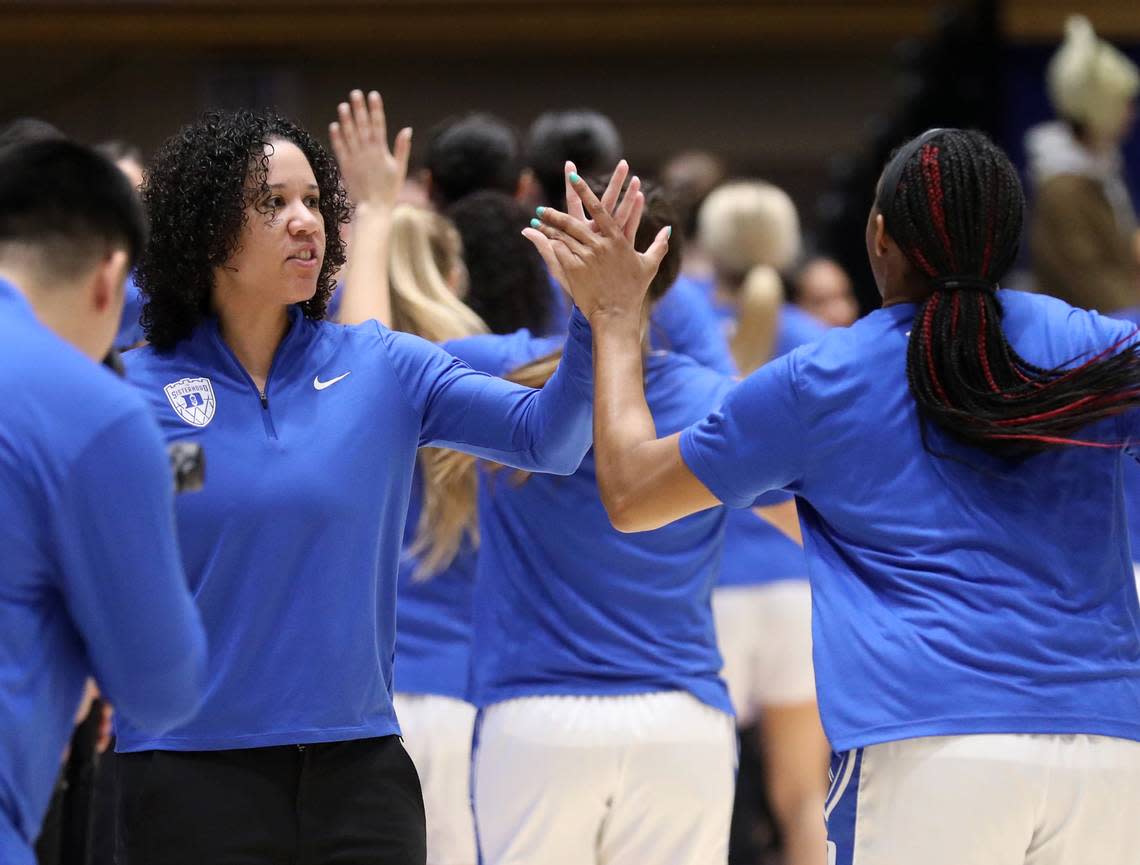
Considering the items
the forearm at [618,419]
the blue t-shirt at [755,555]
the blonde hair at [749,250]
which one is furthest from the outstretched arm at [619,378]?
the blonde hair at [749,250]

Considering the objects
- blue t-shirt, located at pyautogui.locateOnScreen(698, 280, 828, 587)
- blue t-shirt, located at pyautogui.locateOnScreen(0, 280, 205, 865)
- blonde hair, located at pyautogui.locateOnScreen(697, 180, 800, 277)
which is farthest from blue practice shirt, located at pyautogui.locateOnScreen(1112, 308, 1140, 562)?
blue t-shirt, located at pyautogui.locateOnScreen(0, 280, 205, 865)

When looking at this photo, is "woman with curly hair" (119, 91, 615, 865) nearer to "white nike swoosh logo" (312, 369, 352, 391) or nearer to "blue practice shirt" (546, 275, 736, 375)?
"white nike swoosh logo" (312, 369, 352, 391)

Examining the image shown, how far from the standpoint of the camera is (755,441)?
8.48ft

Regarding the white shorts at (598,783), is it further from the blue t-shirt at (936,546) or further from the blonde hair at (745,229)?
the blonde hair at (745,229)

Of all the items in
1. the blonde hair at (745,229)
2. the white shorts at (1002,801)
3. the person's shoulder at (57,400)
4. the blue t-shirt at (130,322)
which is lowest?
the white shorts at (1002,801)

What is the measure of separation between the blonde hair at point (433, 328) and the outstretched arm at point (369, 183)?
0.22 feet

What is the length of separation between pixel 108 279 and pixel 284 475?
607 mm

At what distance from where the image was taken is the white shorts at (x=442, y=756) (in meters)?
3.83

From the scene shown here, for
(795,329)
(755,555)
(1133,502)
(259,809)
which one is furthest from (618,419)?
(795,329)

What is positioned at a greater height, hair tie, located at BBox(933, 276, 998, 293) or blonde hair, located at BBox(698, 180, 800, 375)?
blonde hair, located at BBox(698, 180, 800, 375)

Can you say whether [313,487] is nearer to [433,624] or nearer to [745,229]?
[433,624]

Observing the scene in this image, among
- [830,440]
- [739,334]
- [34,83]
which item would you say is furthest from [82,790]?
[34,83]

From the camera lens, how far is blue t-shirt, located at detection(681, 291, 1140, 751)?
2475mm

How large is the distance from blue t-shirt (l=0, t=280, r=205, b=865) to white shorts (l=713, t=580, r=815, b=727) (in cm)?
341
